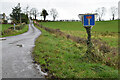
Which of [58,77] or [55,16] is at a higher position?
[55,16]

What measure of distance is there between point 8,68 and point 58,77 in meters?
2.44

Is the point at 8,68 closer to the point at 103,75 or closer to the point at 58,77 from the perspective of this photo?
the point at 58,77

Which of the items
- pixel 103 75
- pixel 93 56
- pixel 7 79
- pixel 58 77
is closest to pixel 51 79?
pixel 58 77

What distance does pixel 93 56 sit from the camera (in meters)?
6.97

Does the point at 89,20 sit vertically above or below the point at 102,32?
above

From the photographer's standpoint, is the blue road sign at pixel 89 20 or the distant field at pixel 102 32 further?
the distant field at pixel 102 32

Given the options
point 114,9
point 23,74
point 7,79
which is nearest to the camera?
point 7,79

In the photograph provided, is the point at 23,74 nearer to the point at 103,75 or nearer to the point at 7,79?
the point at 7,79

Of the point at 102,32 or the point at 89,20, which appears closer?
the point at 89,20

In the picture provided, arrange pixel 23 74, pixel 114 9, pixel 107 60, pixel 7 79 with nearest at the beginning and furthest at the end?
pixel 7 79 → pixel 23 74 → pixel 107 60 → pixel 114 9

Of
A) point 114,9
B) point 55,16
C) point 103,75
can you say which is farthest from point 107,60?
point 55,16

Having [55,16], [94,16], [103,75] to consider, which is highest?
[55,16]

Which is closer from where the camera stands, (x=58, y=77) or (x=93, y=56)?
(x=58, y=77)

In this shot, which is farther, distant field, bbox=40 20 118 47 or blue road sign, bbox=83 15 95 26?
distant field, bbox=40 20 118 47
